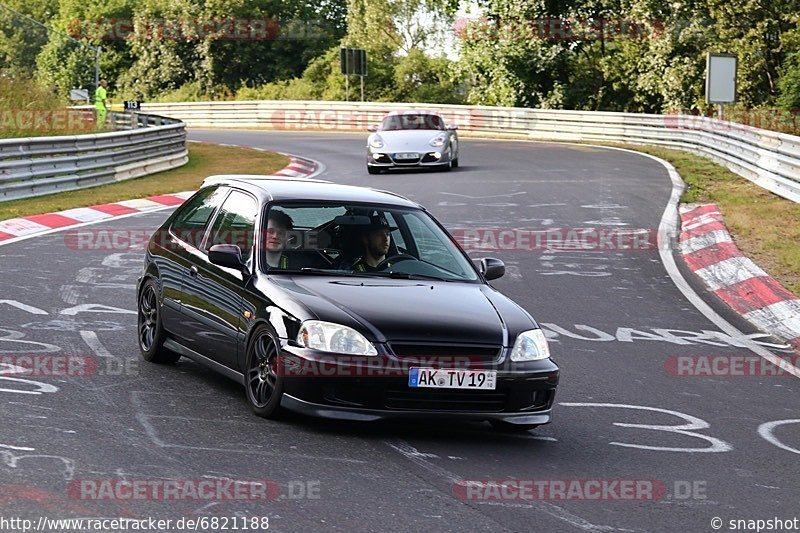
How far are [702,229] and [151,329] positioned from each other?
1020 cm

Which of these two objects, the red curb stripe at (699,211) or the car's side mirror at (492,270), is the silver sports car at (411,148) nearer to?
the red curb stripe at (699,211)

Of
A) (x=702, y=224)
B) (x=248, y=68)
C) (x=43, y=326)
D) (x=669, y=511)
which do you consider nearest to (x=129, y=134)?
(x=702, y=224)

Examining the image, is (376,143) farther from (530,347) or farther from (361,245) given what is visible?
(530,347)

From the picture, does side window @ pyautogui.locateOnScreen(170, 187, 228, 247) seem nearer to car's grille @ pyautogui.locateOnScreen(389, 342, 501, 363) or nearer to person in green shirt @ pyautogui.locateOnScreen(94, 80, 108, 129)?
car's grille @ pyautogui.locateOnScreen(389, 342, 501, 363)

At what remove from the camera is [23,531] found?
5.34 m

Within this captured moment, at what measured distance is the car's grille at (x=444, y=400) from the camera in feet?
24.1

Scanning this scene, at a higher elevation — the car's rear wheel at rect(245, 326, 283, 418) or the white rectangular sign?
the white rectangular sign

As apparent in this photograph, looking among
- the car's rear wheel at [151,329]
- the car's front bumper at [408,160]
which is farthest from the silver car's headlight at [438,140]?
the car's rear wheel at [151,329]

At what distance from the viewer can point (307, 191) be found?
9.02m

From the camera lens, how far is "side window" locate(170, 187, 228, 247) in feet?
30.9

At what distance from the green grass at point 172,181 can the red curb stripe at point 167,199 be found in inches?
12.1

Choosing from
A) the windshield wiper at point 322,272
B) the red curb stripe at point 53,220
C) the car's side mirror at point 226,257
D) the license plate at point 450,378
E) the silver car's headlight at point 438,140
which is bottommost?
the red curb stripe at point 53,220

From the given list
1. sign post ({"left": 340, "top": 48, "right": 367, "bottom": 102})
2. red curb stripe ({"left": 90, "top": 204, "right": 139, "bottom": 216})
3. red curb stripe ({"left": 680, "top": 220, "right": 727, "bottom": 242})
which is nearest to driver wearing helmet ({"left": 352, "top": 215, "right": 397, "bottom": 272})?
red curb stripe ({"left": 680, "top": 220, "right": 727, "bottom": 242})

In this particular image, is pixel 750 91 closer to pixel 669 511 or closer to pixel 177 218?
pixel 177 218
